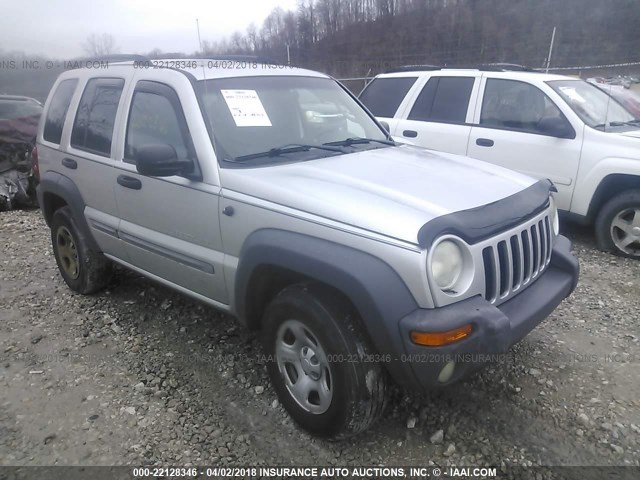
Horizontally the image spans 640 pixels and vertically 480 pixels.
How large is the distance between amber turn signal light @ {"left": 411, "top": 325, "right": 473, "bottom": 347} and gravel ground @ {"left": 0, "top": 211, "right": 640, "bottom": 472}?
773mm

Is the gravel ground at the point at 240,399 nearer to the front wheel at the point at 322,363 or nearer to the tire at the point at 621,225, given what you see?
the front wheel at the point at 322,363

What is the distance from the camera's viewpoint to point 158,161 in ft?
8.80

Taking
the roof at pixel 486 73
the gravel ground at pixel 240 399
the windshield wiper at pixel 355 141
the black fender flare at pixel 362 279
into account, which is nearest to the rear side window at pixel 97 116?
the gravel ground at pixel 240 399

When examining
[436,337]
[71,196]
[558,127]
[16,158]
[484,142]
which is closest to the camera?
[436,337]

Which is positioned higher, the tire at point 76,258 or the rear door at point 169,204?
the rear door at point 169,204

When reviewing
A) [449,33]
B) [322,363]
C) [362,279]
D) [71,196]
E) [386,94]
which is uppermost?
[449,33]

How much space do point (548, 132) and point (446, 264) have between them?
11.9 ft

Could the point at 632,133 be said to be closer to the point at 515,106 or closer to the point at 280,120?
the point at 515,106

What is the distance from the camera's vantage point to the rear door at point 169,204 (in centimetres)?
283

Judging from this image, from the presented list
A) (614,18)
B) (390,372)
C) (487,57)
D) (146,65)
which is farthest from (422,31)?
(390,372)

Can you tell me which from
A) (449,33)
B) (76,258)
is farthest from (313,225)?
(449,33)

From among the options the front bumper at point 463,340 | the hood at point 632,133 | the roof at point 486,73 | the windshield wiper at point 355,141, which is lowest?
the front bumper at point 463,340

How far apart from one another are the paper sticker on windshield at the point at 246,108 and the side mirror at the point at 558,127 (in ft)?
10.8

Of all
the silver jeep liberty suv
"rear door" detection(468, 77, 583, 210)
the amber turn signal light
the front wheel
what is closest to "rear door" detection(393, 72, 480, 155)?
"rear door" detection(468, 77, 583, 210)
